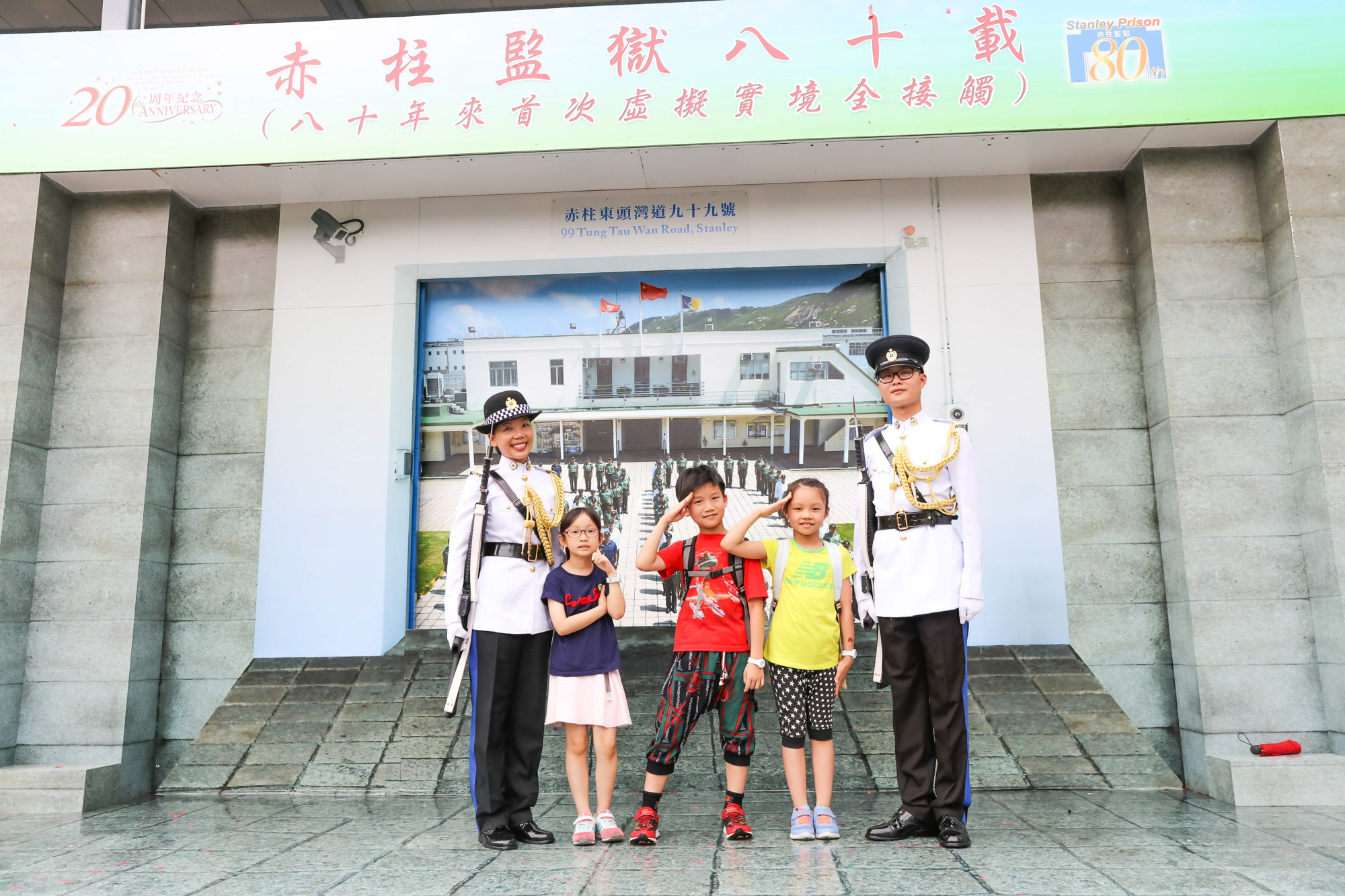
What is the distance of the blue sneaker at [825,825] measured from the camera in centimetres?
328

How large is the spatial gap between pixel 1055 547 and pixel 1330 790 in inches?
71.2

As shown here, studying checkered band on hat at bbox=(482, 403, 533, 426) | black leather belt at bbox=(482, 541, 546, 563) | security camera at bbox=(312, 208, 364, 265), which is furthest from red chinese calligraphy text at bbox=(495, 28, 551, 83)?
black leather belt at bbox=(482, 541, 546, 563)

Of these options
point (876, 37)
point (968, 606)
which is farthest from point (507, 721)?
point (876, 37)

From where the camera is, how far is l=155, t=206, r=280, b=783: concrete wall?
18.5 feet

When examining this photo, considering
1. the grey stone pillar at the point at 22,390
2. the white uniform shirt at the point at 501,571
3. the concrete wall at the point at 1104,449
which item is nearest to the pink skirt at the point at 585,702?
the white uniform shirt at the point at 501,571

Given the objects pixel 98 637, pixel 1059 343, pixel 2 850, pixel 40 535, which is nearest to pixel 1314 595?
pixel 1059 343

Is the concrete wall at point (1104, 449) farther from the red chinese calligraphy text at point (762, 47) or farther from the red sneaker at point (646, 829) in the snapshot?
the red sneaker at point (646, 829)

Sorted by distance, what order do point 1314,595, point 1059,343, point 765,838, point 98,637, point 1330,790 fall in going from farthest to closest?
point 1059,343 → point 98,637 → point 1314,595 → point 1330,790 → point 765,838

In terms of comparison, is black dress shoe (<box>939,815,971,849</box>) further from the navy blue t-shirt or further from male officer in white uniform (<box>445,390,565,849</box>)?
male officer in white uniform (<box>445,390,565,849</box>)

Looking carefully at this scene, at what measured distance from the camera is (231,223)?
246 inches

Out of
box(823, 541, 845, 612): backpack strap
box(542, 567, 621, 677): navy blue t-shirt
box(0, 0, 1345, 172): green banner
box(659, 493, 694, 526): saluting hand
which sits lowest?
box(542, 567, 621, 677): navy blue t-shirt

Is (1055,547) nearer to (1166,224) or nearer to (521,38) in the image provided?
(1166,224)

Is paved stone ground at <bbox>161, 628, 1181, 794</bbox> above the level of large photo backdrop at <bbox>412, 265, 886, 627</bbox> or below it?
below

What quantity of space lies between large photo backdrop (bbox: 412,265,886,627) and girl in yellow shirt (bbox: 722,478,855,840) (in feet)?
9.25
